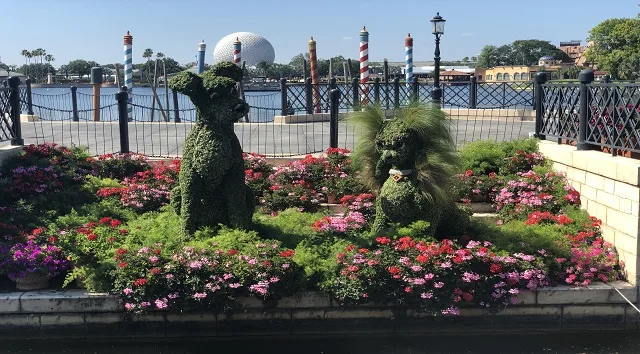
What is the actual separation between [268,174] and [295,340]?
3.56m

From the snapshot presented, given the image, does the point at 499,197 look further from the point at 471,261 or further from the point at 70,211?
the point at 70,211

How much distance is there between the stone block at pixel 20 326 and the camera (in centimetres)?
532

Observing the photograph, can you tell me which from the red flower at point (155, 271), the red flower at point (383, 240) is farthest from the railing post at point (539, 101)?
the red flower at point (155, 271)

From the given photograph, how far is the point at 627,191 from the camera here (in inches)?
229

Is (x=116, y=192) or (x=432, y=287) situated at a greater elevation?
(x=116, y=192)

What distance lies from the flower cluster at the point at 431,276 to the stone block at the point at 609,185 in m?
1.37

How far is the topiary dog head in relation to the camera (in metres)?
5.47

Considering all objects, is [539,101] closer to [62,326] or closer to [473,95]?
[62,326]

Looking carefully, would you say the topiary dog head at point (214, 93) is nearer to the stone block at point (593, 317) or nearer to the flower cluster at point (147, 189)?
the flower cluster at point (147, 189)

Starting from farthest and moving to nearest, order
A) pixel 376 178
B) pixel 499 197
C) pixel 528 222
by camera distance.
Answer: pixel 499 197 < pixel 528 222 < pixel 376 178

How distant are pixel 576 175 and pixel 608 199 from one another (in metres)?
0.90

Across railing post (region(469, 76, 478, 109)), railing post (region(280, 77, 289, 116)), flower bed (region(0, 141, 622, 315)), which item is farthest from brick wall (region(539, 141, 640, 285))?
railing post (region(469, 76, 478, 109))

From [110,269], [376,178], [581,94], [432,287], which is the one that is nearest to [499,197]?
[581,94]

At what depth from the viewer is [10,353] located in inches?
199
